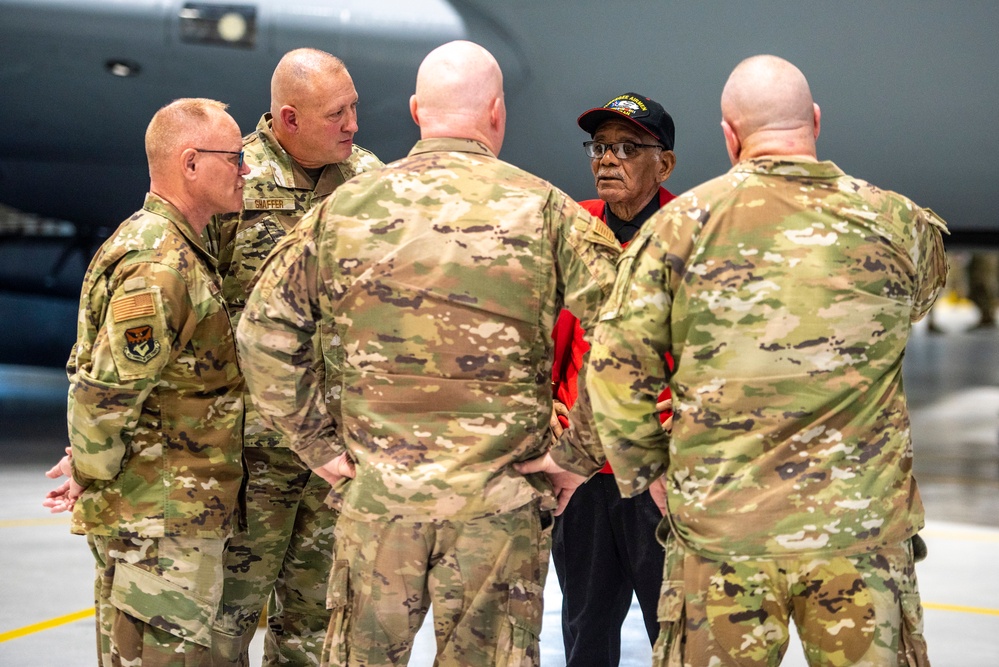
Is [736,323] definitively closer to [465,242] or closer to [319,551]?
[465,242]

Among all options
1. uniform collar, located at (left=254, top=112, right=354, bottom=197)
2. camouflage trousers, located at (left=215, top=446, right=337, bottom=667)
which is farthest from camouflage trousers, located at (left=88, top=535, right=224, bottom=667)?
uniform collar, located at (left=254, top=112, right=354, bottom=197)

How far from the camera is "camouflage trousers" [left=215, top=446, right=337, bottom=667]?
9.71ft

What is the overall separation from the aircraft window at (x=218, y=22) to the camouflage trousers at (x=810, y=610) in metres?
5.53

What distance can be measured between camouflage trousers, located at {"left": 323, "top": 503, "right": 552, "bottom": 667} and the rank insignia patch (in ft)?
2.20

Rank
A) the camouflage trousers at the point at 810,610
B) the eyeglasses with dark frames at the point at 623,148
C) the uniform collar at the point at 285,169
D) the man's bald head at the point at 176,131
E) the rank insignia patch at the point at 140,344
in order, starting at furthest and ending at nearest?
the uniform collar at the point at 285,169 < the eyeglasses with dark frames at the point at 623,148 < the man's bald head at the point at 176,131 < the rank insignia patch at the point at 140,344 < the camouflage trousers at the point at 810,610

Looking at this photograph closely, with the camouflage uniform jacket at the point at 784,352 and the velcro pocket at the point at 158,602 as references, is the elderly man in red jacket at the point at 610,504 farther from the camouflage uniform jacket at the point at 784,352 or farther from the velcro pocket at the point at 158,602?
the velcro pocket at the point at 158,602

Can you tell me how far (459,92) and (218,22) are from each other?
493 cm

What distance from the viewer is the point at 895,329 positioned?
80.6 inches

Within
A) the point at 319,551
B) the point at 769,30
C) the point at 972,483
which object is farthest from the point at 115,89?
the point at 972,483

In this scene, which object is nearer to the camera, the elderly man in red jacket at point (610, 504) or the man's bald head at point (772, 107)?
the man's bald head at point (772, 107)

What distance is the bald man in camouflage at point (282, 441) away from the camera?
297 cm

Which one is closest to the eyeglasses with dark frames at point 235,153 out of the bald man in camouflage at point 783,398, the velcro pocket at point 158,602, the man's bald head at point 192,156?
the man's bald head at point 192,156

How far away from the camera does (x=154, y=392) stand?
2.56m

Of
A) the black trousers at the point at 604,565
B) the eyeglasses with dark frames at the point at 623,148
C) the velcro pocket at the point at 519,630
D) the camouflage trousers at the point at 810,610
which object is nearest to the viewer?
the camouflage trousers at the point at 810,610
